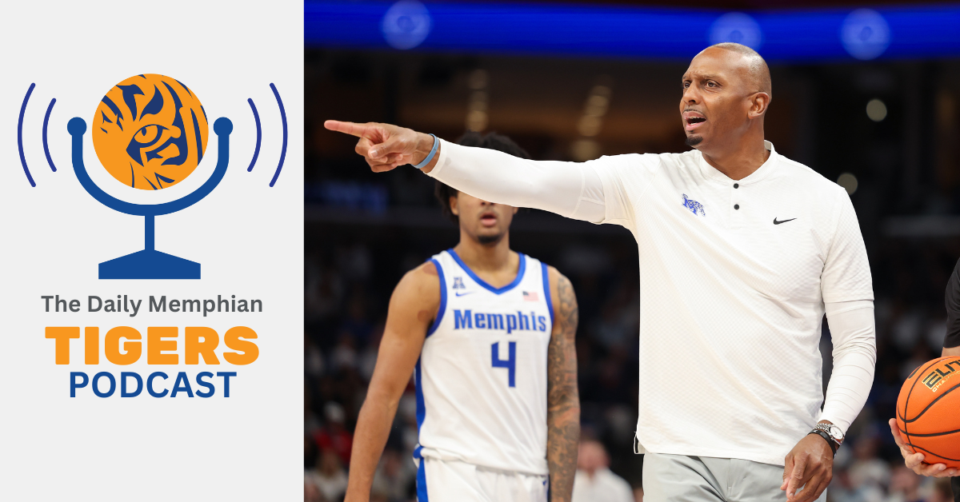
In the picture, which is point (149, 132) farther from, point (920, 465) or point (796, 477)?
point (920, 465)

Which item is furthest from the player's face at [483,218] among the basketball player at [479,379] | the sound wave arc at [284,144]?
the sound wave arc at [284,144]

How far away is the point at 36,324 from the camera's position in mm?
3730

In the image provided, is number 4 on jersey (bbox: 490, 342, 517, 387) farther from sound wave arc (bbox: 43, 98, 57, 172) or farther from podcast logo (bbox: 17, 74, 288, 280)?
sound wave arc (bbox: 43, 98, 57, 172)

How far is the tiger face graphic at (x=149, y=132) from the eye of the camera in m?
3.76

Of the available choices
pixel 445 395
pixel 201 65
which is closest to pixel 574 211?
pixel 445 395

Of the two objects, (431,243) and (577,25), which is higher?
(577,25)

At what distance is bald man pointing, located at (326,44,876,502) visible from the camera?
3.18 m

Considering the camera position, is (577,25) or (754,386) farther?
(577,25)

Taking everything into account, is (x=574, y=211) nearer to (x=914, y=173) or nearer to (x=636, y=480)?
(x=636, y=480)

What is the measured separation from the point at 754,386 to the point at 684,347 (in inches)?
9.9

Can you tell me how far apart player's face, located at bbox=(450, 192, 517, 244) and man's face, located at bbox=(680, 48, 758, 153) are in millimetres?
1100

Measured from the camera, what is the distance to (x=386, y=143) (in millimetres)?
2979

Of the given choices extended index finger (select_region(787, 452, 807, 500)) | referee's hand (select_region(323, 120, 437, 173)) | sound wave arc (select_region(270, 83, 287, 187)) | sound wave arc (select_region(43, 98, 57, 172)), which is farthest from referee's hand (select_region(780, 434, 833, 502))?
sound wave arc (select_region(43, 98, 57, 172))

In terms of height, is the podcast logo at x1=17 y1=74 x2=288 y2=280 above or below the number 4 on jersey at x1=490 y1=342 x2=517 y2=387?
above
